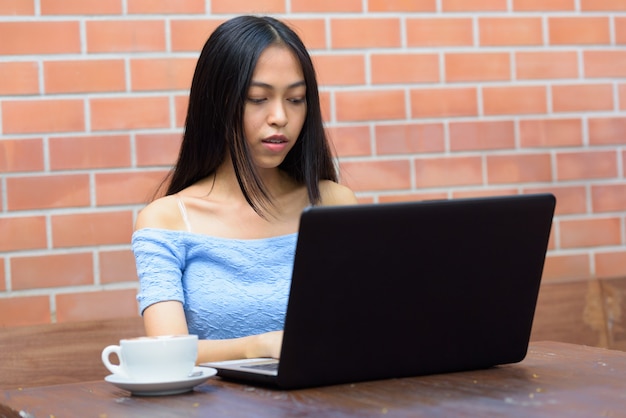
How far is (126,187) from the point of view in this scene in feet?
6.96

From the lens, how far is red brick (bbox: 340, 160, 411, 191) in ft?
7.45

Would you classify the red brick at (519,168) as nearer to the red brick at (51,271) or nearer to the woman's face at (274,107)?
the woman's face at (274,107)

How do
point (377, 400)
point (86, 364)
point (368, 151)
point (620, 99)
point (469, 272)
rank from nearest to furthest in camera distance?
point (377, 400), point (469, 272), point (86, 364), point (368, 151), point (620, 99)

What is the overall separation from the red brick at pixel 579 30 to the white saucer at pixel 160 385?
1593 mm

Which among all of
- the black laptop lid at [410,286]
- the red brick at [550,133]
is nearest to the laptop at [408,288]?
the black laptop lid at [410,286]

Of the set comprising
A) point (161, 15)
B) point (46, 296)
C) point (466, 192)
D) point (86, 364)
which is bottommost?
point (86, 364)

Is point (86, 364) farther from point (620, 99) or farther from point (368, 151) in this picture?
point (620, 99)

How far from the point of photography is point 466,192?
2.37 metres

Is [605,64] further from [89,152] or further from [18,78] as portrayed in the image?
[18,78]

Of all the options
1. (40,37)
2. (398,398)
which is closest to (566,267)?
(40,37)

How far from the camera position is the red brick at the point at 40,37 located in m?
2.05

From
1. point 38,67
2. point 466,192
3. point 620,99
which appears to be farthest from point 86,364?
point 620,99

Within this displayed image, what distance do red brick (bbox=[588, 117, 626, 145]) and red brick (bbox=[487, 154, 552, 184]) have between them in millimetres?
141

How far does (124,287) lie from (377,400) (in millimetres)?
1168
